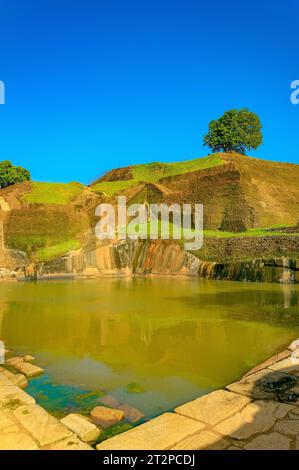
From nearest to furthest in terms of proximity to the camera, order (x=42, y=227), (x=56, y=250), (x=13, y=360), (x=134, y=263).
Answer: (x=13, y=360) → (x=134, y=263) → (x=56, y=250) → (x=42, y=227)

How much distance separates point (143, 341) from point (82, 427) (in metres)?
3.07

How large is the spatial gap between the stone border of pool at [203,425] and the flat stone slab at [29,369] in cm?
98

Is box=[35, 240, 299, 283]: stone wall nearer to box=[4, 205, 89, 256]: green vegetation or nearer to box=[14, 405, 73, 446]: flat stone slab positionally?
box=[4, 205, 89, 256]: green vegetation

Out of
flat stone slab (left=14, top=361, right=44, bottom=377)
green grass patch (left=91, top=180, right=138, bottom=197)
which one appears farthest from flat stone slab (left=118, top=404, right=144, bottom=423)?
green grass patch (left=91, top=180, right=138, bottom=197)

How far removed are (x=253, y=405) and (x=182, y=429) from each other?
724mm

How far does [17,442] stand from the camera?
269 centimetres

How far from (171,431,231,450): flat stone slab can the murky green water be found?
0.87m

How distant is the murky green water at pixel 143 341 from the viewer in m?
4.15

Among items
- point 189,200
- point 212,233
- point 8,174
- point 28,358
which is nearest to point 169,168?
point 189,200

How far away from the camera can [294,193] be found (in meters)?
29.2

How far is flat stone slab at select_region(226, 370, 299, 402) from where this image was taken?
336 centimetres

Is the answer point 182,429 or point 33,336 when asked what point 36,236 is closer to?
point 33,336

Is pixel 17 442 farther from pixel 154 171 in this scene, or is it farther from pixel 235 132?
pixel 235 132

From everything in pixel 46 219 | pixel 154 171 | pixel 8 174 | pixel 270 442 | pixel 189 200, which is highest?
pixel 8 174
